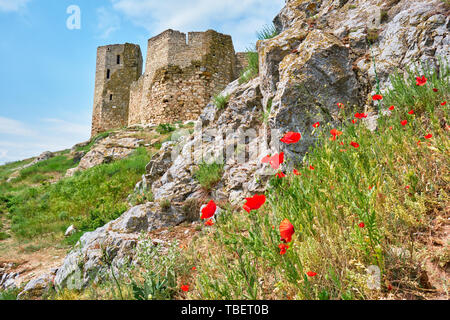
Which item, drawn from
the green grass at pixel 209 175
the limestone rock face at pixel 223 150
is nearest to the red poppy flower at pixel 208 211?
the limestone rock face at pixel 223 150

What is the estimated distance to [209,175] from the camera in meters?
4.66

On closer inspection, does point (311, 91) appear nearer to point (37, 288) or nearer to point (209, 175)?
point (209, 175)

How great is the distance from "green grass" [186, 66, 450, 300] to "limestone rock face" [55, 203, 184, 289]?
5.47 ft

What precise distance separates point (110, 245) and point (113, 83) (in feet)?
70.5

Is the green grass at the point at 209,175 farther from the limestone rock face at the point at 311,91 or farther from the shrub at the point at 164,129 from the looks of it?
the shrub at the point at 164,129

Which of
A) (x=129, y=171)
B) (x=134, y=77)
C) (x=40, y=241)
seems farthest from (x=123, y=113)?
(x=40, y=241)

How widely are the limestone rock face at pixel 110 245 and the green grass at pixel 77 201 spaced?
194 cm

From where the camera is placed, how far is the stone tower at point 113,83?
850 inches

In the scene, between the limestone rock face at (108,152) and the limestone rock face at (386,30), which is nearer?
the limestone rock face at (386,30)

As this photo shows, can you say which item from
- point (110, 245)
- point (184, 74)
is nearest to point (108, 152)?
point (184, 74)

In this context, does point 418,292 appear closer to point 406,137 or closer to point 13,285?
point 406,137

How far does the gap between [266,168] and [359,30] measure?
2.94 meters

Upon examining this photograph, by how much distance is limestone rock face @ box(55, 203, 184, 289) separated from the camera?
3.23 meters

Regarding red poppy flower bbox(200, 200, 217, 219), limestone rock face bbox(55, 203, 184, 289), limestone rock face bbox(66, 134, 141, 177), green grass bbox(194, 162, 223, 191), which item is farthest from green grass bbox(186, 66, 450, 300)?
limestone rock face bbox(66, 134, 141, 177)
